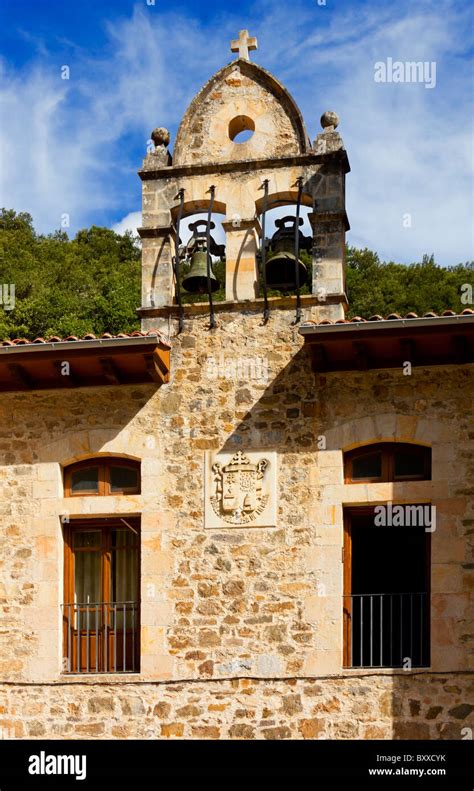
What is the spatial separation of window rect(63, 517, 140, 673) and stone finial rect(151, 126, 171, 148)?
4.32 m

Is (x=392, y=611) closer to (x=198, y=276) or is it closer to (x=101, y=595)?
(x=101, y=595)

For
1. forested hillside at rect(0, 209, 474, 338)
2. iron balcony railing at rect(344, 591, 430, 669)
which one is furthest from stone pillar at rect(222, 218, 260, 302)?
forested hillside at rect(0, 209, 474, 338)

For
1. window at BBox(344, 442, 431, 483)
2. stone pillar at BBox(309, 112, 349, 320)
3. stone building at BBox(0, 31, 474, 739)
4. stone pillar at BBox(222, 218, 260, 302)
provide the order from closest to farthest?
stone building at BBox(0, 31, 474, 739)
window at BBox(344, 442, 431, 483)
stone pillar at BBox(309, 112, 349, 320)
stone pillar at BBox(222, 218, 260, 302)

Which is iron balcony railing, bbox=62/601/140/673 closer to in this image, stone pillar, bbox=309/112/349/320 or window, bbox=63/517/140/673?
window, bbox=63/517/140/673

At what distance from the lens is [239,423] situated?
13.3 m

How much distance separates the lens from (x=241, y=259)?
13.8 m

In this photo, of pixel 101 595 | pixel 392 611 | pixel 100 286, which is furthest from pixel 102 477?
pixel 100 286

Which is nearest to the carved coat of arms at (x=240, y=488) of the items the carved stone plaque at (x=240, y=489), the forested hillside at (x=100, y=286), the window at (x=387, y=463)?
the carved stone plaque at (x=240, y=489)

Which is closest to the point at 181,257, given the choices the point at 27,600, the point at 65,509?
the point at 65,509

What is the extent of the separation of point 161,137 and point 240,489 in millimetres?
4231

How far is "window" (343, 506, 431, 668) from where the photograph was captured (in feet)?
41.5
